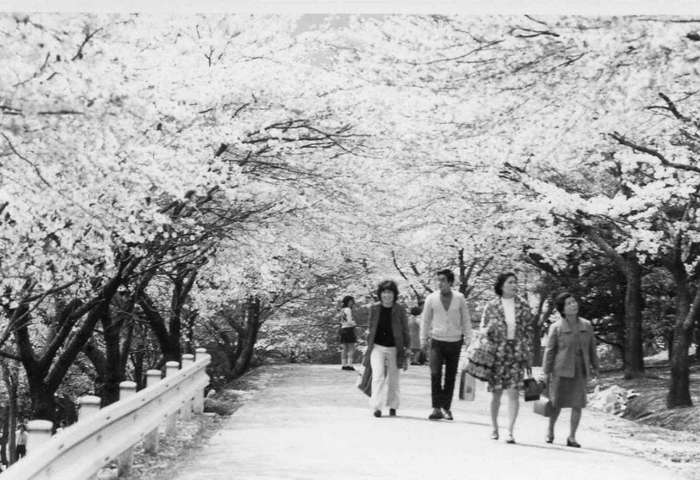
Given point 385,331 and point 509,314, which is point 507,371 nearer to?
point 509,314

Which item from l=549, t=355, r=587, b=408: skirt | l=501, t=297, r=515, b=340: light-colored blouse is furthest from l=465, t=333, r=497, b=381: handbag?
l=549, t=355, r=587, b=408: skirt

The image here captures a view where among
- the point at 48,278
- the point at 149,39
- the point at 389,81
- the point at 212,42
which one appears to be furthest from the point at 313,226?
the point at 389,81

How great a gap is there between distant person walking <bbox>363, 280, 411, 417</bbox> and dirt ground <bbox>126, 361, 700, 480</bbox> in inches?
61.8

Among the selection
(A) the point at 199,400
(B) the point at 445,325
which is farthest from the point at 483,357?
(A) the point at 199,400

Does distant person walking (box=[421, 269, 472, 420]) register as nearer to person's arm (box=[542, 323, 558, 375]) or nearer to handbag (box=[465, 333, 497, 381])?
handbag (box=[465, 333, 497, 381])

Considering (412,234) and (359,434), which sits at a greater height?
(412,234)

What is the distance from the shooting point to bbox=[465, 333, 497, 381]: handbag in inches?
312

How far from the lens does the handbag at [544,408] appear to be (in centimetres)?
796

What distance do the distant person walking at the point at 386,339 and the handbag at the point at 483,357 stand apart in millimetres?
1194

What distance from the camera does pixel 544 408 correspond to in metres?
8.02

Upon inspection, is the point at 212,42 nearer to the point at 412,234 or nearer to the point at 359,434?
the point at 359,434

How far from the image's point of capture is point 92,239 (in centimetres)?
893

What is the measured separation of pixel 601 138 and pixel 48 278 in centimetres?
611

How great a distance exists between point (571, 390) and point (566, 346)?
1.19 ft
